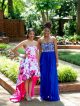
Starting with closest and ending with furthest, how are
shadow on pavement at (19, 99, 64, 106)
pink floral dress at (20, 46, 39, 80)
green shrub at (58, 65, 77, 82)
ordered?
shadow on pavement at (19, 99, 64, 106) < pink floral dress at (20, 46, 39, 80) < green shrub at (58, 65, 77, 82)

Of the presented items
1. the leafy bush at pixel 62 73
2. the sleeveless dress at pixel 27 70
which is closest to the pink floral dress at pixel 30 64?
the sleeveless dress at pixel 27 70

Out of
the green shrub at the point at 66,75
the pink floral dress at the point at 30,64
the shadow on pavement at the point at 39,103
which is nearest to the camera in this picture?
the shadow on pavement at the point at 39,103

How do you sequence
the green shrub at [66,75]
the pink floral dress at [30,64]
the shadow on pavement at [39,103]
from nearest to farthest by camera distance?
the shadow on pavement at [39,103] < the pink floral dress at [30,64] < the green shrub at [66,75]

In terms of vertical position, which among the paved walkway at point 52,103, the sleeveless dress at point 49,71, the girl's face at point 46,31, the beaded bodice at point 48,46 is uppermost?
the girl's face at point 46,31

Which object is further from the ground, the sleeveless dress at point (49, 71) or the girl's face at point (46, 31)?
the girl's face at point (46, 31)

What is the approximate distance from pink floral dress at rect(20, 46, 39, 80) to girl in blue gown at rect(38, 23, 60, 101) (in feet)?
0.47

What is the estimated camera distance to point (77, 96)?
9203 mm

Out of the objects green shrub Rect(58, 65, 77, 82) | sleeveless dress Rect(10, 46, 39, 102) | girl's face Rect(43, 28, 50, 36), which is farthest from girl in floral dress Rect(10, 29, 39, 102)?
green shrub Rect(58, 65, 77, 82)

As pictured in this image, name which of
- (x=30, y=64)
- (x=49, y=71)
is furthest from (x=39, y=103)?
(x=30, y=64)

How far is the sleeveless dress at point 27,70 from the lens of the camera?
8.60 meters

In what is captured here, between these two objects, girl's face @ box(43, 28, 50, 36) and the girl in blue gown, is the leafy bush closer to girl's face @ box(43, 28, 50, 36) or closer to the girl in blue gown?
the girl in blue gown

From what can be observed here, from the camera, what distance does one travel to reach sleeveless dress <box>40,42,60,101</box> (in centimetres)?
861

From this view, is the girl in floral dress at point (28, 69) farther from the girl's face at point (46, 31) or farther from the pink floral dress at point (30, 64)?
the girl's face at point (46, 31)

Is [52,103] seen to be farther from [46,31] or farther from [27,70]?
[46,31]
